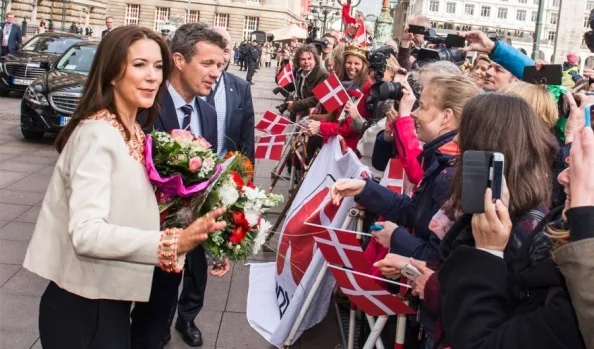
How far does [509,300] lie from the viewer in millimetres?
2070

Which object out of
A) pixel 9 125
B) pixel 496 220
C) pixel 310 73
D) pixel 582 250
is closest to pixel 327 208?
pixel 496 220

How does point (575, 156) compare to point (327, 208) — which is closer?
point (575, 156)

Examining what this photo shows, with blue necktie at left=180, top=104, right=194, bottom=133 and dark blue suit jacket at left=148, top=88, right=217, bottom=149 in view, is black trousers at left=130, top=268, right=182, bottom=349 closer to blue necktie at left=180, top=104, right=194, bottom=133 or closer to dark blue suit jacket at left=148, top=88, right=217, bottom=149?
dark blue suit jacket at left=148, top=88, right=217, bottom=149

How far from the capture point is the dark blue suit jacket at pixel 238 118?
5098mm

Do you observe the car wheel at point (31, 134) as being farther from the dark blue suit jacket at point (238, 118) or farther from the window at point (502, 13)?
the window at point (502, 13)

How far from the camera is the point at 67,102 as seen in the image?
477 inches

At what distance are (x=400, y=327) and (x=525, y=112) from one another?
1402 millimetres

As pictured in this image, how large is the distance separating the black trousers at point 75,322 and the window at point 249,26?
76.5 metres

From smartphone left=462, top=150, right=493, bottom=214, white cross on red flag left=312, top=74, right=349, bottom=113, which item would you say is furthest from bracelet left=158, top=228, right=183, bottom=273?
white cross on red flag left=312, top=74, right=349, bottom=113

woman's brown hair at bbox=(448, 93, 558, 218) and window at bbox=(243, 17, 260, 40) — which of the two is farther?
window at bbox=(243, 17, 260, 40)

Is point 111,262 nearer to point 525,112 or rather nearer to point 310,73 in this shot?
point 525,112

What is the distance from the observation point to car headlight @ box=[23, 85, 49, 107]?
11984 mm

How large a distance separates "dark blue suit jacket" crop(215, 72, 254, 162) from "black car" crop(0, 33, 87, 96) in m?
13.0

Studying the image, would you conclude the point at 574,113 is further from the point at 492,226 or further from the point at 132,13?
the point at 132,13
